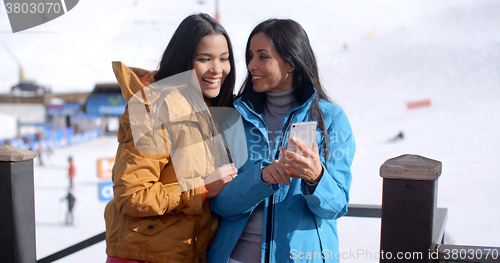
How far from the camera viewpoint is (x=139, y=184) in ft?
4.29

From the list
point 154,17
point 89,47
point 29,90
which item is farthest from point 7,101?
point 89,47

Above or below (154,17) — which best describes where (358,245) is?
below

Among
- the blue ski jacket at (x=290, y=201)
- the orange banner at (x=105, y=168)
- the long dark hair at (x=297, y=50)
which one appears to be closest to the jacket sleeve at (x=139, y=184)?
the blue ski jacket at (x=290, y=201)

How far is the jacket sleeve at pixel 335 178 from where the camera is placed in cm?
129

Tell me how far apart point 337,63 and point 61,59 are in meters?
61.2

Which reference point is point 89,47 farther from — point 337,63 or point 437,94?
point 437,94

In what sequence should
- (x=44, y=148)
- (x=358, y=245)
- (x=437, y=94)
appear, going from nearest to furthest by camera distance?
(x=358, y=245), (x=44, y=148), (x=437, y=94)

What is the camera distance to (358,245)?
8.23 m

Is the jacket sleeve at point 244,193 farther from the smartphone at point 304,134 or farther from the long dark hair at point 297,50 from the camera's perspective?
the long dark hair at point 297,50

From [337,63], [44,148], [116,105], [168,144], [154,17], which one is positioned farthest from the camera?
[154,17]

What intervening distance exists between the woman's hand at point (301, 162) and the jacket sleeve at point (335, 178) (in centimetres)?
6

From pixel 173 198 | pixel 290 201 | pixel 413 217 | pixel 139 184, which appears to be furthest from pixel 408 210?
pixel 139 184

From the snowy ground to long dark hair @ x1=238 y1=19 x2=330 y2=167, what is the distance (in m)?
0.11

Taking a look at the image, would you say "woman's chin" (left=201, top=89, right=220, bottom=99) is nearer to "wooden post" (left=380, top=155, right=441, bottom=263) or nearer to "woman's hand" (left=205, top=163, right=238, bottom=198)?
"woman's hand" (left=205, top=163, right=238, bottom=198)
